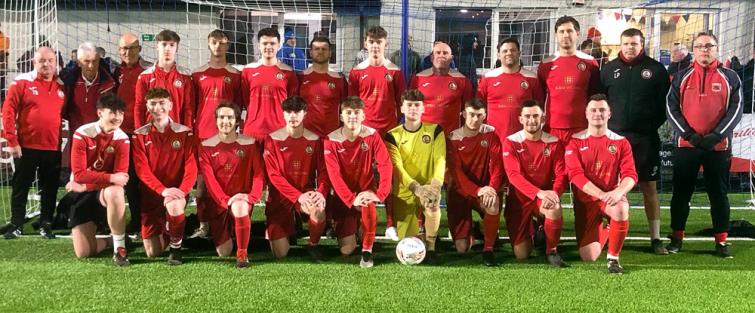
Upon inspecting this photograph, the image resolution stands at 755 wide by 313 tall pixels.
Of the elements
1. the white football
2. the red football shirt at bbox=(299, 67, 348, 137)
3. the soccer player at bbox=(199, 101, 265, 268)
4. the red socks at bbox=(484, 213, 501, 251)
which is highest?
the red football shirt at bbox=(299, 67, 348, 137)

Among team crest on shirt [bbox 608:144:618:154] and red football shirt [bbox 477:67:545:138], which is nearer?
team crest on shirt [bbox 608:144:618:154]

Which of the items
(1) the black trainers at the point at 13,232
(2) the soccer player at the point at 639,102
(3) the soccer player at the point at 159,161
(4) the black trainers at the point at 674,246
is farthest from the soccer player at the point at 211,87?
(4) the black trainers at the point at 674,246

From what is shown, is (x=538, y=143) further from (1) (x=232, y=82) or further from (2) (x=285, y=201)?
(1) (x=232, y=82)

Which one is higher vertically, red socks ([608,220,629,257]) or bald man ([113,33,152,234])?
bald man ([113,33,152,234])

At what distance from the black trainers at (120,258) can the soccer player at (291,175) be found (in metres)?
0.89

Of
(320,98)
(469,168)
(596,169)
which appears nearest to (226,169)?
(320,98)

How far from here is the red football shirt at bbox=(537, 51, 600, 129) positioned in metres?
4.64

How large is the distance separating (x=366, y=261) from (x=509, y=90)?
5.59 feet

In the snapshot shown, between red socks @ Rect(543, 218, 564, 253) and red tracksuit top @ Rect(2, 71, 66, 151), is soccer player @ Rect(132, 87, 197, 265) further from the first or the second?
red socks @ Rect(543, 218, 564, 253)

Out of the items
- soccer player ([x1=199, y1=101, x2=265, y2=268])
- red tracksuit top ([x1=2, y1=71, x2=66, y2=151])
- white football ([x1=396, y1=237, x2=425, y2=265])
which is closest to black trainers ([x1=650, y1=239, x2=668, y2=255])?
white football ([x1=396, y1=237, x2=425, y2=265])

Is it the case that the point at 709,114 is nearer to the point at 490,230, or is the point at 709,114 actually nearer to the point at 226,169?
the point at 490,230

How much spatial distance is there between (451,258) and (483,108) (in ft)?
3.36

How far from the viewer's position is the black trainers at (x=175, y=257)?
399 centimetres

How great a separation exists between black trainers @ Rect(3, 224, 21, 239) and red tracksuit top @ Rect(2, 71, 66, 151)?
634 millimetres
